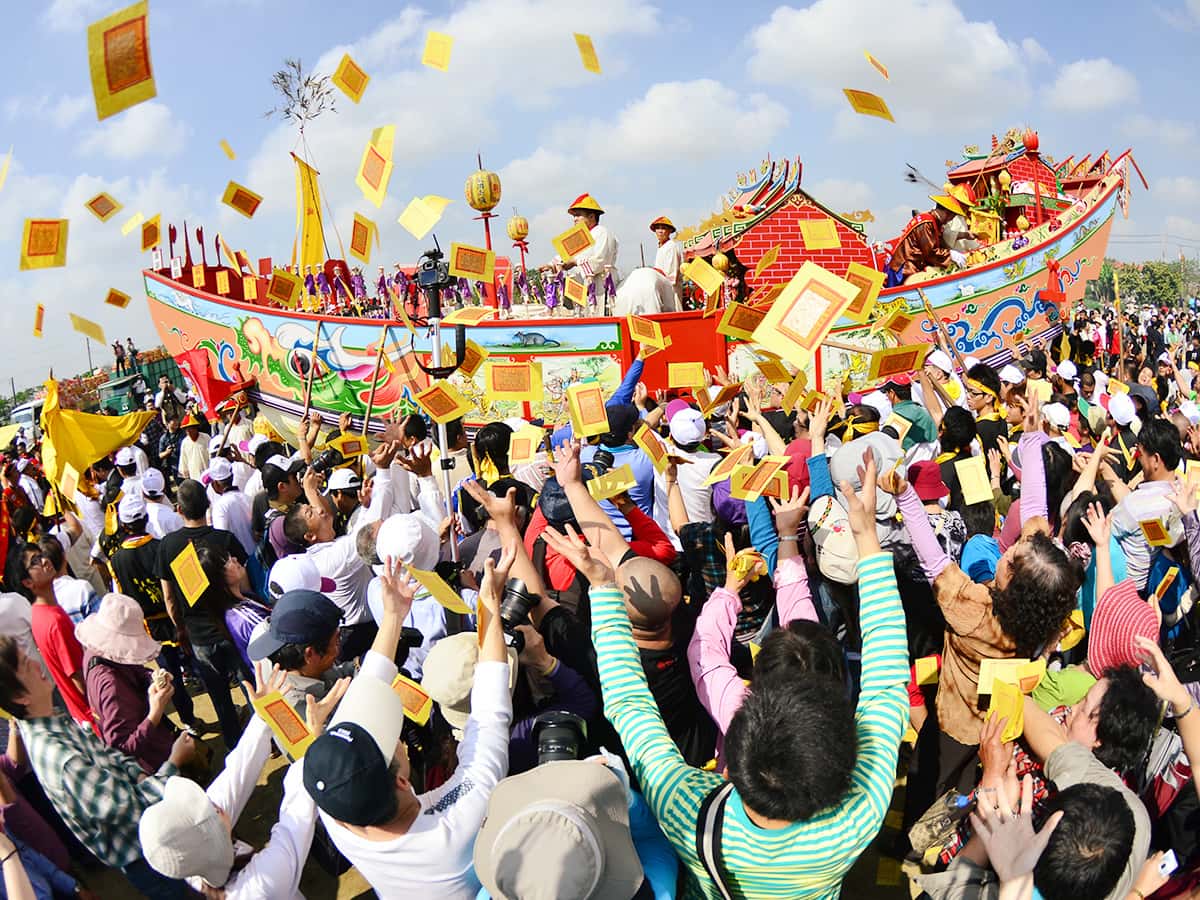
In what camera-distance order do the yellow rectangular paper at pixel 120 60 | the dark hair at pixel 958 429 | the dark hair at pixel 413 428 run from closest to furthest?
1. the yellow rectangular paper at pixel 120 60
2. the dark hair at pixel 958 429
3. the dark hair at pixel 413 428

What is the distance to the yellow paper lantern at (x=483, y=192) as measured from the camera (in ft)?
38.2

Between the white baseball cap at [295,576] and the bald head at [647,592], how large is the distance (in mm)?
1793

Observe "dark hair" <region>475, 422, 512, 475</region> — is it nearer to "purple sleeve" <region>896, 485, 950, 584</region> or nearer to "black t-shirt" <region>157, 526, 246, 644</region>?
"black t-shirt" <region>157, 526, 246, 644</region>

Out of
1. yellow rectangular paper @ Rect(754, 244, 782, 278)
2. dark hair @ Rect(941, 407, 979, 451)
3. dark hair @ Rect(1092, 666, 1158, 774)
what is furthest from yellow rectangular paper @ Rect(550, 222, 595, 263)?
dark hair @ Rect(1092, 666, 1158, 774)

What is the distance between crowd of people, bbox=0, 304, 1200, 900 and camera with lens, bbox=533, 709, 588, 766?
0.01 m

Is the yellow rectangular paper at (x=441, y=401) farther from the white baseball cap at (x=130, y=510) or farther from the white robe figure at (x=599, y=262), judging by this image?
the white robe figure at (x=599, y=262)

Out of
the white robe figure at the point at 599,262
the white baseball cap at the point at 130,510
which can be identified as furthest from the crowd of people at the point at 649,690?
the white robe figure at the point at 599,262

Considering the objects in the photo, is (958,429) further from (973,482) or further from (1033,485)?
(973,482)

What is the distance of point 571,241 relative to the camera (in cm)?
641

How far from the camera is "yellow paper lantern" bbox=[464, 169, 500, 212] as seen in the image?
1166 cm

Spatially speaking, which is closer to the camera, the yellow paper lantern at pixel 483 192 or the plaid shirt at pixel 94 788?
the plaid shirt at pixel 94 788

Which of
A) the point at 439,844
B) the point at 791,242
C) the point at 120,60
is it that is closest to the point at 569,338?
the point at 791,242

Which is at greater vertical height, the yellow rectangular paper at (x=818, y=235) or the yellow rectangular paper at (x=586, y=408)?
the yellow rectangular paper at (x=818, y=235)

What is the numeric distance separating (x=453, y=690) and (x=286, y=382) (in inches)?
460
